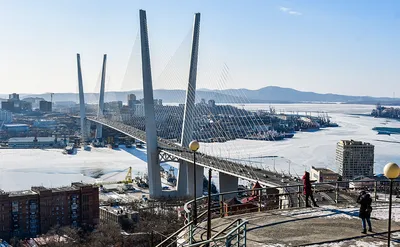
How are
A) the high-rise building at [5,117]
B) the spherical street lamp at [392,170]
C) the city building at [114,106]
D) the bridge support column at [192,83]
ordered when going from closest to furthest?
the spherical street lamp at [392,170], the bridge support column at [192,83], the city building at [114,106], the high-rise building at [5,117]

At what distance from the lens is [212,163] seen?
35.7 ft

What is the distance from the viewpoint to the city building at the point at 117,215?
10885 mm

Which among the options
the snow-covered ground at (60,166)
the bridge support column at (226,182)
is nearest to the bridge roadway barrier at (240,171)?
the bridge support column at (226,182)

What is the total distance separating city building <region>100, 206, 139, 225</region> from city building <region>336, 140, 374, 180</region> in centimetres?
879

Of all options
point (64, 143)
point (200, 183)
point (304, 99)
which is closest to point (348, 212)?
→ point (200, 183)

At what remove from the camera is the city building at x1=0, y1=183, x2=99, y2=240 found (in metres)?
10.8

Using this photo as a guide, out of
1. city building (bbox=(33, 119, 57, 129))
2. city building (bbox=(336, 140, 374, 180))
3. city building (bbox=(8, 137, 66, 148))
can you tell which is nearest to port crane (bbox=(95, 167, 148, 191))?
city building (bbox=(336, 140, 374, 180))

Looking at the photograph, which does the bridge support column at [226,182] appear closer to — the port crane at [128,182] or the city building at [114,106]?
the port crane at [128,182]

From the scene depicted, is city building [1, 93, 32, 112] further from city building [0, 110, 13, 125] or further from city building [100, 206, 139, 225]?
city building [100, 206, 139, 225]

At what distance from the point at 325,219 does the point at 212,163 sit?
26.2ft

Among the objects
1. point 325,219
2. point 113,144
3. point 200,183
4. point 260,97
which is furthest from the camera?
point 260,97

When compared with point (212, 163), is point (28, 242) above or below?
below

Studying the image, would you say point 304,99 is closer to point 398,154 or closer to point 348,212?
point 398,154

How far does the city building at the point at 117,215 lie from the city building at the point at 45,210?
0.81 feet
